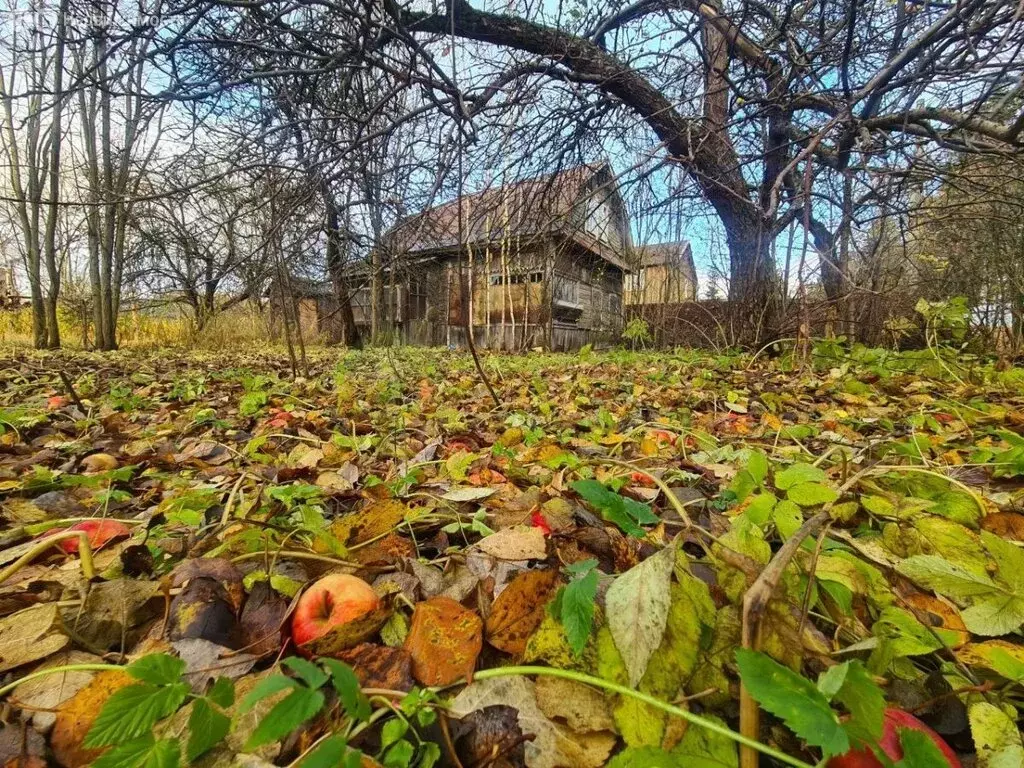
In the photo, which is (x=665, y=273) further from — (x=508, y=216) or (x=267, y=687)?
(x=267, y=687)

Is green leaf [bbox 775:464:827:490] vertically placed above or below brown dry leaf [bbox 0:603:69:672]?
above

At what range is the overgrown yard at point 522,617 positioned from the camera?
0.41 metres

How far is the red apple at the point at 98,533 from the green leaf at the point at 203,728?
0.66 m

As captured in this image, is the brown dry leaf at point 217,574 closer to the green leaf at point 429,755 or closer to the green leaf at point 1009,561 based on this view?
the green leaf at point 429,755

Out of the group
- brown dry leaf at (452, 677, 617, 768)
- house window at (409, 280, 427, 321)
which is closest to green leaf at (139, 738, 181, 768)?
brown dry leaf at (452, 677, 617, 768)

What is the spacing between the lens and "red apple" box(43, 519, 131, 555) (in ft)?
2.82

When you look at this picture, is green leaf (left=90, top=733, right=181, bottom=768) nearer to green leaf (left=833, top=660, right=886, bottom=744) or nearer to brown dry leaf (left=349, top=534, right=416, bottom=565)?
brown dry leaf (left=349, top=534, right=416, bottom=565)

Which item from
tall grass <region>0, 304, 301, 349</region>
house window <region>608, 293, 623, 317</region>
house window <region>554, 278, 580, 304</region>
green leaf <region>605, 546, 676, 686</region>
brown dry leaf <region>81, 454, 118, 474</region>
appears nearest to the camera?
green leaf <region>605, 546, 676, 686</region>

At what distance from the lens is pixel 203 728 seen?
41cm

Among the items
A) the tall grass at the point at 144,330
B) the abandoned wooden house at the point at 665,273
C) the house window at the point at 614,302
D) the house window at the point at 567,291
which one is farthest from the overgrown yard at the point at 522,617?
the house window at the point at 614,302

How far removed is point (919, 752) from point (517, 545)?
0.50 meters

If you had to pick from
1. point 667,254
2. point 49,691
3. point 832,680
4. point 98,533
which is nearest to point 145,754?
point 49,691

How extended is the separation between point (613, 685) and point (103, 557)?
917mm

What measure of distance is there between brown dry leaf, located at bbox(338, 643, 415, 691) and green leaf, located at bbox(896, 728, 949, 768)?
444 mm
